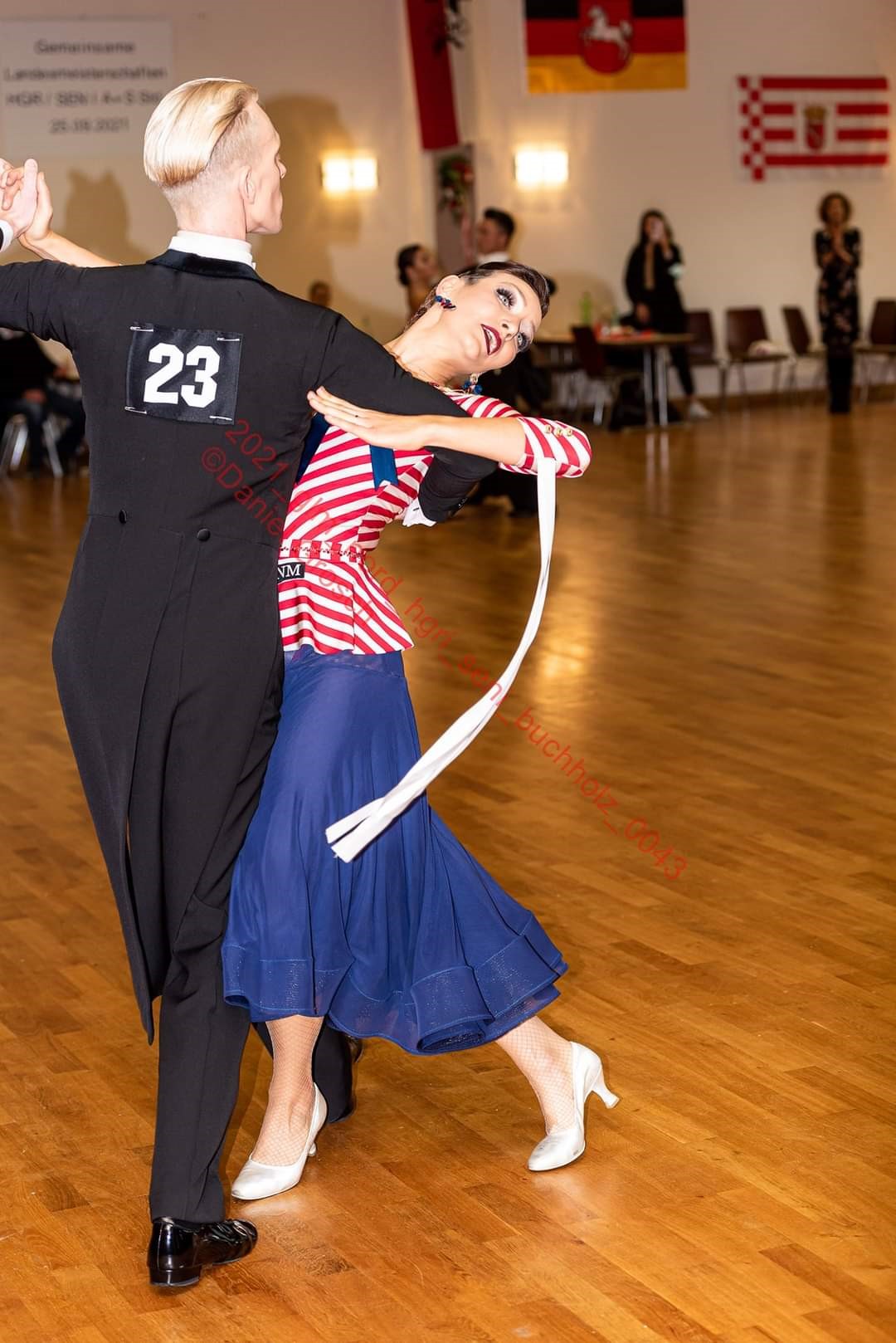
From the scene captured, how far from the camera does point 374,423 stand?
6.24 ft

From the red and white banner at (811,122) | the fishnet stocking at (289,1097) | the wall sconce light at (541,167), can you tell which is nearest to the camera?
the fishnet stocking at (289,1097)

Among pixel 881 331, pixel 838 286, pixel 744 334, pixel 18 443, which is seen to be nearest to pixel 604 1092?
pixel 18 443

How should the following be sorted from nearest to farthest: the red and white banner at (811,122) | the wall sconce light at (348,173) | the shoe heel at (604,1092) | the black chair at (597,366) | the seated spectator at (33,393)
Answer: the shoe heel at (604,1092) < the seated spectator at (33,393) < the black chair at (597,366) < the wall sconce light at (348,173) < the red and white banner at (811,122)

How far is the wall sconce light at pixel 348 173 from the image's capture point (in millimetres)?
13773

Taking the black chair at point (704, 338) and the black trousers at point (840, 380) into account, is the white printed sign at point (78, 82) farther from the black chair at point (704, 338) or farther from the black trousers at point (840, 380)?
the black trousers at point (840, 380)

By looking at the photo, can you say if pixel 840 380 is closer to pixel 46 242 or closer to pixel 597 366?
pixel 597 366

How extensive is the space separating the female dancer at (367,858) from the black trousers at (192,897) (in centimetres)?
5

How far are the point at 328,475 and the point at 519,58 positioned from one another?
1214cm

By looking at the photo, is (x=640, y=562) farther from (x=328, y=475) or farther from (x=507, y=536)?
(x=328, y=475)

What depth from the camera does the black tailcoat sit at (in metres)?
1.90

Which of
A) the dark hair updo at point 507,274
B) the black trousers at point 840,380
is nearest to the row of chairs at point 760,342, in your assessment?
the black trousers at point 840,380

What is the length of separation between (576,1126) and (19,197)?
1.39 m

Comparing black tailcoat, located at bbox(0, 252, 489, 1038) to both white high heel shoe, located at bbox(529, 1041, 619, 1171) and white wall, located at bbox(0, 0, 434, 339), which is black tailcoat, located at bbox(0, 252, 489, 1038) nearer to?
white high heel shoe, located at bbox(529, 1041, 619, 1171)

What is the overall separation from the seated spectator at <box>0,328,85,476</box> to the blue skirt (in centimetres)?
947
